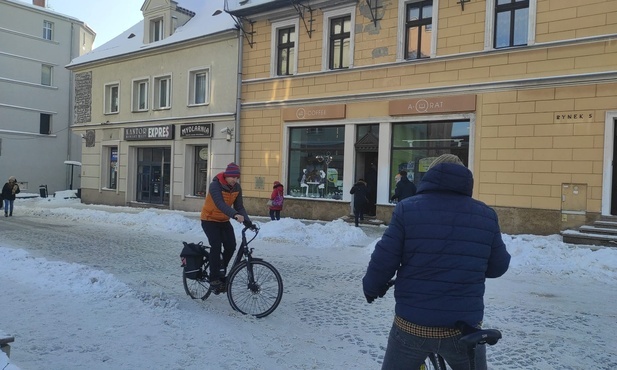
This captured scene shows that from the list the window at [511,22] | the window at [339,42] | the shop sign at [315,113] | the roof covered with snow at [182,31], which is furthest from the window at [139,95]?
the window at [511,22]

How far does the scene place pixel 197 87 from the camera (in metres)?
22.3

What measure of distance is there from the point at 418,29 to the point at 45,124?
105ft

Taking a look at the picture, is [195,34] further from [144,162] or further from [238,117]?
[144,162]

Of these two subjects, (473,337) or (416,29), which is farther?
(416,29)

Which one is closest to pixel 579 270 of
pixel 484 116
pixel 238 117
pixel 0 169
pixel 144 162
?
pixel 484 116

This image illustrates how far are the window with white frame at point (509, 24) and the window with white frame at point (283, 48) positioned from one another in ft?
23.9

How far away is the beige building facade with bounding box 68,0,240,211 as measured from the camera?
2091cm

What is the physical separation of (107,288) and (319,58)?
518 inches

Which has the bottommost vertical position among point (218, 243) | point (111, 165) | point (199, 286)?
point (199, 286)

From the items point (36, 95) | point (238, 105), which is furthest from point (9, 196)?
point (36, 95)

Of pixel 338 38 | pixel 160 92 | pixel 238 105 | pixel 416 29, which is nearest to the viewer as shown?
pixel 416 29

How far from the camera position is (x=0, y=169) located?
112ft

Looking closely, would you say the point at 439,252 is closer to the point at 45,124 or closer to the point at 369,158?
the point at 369,158

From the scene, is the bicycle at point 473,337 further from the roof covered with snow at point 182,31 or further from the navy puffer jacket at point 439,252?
the roof covered with snow at point 182,31
